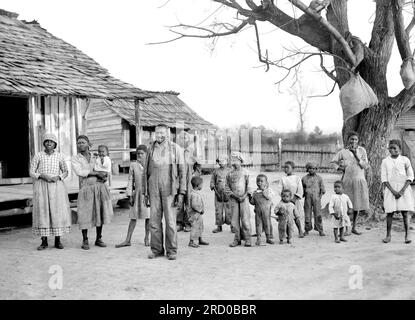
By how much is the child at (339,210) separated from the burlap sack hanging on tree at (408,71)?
2.66 m

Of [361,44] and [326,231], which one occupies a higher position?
[361,44]

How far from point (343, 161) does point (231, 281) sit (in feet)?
13.0

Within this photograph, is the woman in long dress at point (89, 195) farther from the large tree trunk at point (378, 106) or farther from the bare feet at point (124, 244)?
the large tree trunk at point (378, 106)

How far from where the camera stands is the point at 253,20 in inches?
354

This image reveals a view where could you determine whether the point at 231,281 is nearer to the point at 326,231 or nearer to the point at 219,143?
the point at 326,231

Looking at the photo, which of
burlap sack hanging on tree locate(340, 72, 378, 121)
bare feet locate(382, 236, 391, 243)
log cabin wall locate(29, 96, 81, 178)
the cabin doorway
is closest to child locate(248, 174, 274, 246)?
bare feet locate(382, 236, 391, 243)

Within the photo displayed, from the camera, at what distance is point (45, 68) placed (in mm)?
11328

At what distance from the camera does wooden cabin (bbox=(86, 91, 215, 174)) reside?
21.4 meters

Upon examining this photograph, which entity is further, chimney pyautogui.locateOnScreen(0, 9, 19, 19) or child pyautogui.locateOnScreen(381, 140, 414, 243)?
chimney pyautogui.locateOnScreen(0, 9, 19, 19)

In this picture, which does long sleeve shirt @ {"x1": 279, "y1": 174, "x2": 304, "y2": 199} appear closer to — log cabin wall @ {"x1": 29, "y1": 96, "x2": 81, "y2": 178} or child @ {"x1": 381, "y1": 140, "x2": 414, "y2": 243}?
child @ {"x1": 381, "y1": 140, "x2": 414, "y2": 243}

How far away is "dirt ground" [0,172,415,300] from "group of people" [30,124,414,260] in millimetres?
301

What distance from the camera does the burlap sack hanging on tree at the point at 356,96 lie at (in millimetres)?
8406

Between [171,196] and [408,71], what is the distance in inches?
209
